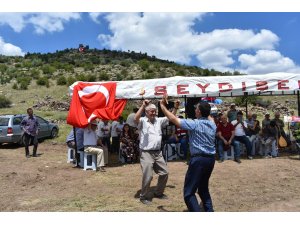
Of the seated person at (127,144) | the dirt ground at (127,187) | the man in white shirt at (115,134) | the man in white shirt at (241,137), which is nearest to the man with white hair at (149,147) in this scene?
the dirt ground at (127,187)

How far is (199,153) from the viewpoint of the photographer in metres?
5.32

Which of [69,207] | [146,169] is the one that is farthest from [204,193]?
[69,207]

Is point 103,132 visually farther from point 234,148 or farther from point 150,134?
point 150,134

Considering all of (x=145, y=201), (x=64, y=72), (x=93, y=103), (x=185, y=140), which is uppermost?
(x=64, y=72)

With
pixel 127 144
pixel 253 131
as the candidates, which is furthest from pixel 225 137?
pixel 127 144

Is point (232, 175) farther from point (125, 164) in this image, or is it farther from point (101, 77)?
point (101, 77)

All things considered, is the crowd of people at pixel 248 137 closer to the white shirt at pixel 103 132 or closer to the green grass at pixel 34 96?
the white shirt at pixel 103 132

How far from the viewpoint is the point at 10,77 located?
4319cm

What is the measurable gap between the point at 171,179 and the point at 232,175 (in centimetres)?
158

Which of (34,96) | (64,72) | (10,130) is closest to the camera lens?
(10,130)

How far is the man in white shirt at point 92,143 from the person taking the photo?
1052 centimetres

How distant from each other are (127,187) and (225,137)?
4.09m

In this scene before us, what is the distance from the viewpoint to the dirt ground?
696 centimetres

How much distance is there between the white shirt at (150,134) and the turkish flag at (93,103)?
11.9ft
